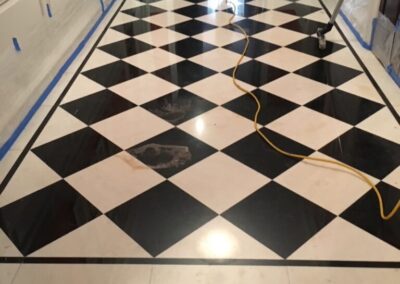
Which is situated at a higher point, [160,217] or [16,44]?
[16,44]

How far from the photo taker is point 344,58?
2650 mm

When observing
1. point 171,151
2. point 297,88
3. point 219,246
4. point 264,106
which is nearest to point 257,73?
point 297,88

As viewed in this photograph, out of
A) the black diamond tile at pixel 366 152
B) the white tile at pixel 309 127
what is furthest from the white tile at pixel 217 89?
the black diamond tile at pixel 366 152

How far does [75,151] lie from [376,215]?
46.4 inches

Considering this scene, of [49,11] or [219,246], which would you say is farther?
[49,11]

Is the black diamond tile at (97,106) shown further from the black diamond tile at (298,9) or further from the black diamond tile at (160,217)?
the black diamond tile at (298,9)

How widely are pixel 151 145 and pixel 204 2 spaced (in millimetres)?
2067

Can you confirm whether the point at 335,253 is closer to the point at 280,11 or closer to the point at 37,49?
the point at 37,49

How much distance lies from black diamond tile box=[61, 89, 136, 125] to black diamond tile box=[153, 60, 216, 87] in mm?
324

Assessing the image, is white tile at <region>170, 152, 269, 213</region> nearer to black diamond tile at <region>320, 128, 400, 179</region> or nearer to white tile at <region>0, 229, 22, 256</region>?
black diamond tile at <region>320, 128, 400, 179</region>

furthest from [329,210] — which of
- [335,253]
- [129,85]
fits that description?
[129,85]

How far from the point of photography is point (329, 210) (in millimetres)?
1534

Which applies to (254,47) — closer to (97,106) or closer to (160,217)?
(97,106)

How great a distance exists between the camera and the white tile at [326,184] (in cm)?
158
